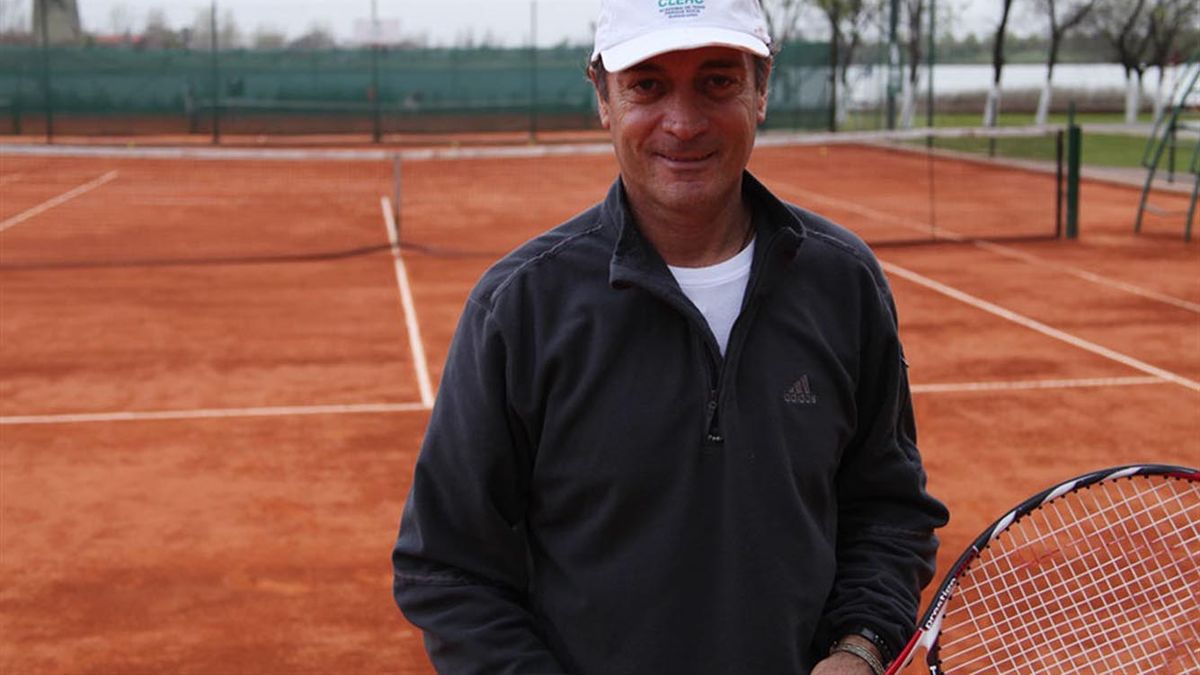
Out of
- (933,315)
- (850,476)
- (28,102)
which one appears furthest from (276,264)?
(28,102)

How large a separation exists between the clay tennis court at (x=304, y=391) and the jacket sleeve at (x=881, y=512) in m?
2.63

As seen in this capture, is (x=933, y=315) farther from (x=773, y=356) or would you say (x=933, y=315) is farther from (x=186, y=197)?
(x=186, y=197)

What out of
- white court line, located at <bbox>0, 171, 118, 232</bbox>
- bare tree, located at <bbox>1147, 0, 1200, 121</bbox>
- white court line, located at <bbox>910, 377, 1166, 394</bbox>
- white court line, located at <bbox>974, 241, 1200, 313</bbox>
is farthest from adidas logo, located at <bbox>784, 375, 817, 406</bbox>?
bare tree, located at <bbox>1147, 0, 1200, 121</bbox>

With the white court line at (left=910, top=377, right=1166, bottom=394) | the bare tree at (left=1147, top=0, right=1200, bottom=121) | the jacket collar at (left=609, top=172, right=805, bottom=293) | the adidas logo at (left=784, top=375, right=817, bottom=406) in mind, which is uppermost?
the bare tree at (left=1147, top=0, right=1200, bottom=121)

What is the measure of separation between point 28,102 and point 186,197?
11944 mm

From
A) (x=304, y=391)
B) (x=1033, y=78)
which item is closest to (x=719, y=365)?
(x=304, y=391)

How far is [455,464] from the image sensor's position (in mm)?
2096

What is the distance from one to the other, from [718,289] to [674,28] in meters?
0.38

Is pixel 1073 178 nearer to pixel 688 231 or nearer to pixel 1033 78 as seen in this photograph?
pixel 688 231

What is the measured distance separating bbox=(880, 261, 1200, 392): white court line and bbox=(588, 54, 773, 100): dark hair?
22.6ft

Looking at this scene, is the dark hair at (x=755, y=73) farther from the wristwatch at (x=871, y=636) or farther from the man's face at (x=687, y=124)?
the wristwatch at (x=871, y=636)

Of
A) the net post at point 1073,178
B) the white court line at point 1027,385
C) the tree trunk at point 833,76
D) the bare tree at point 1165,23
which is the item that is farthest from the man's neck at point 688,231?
the bare tree at point 1165,23

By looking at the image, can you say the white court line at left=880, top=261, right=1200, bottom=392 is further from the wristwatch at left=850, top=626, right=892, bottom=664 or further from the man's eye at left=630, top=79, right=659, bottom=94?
the man's eye at left=630, top=79, right=659, bottom=94

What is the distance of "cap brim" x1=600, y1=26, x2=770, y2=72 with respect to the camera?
203cm
